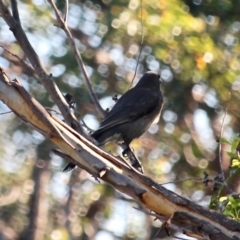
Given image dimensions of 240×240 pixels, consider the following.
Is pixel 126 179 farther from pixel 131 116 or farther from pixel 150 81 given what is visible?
pixel 150 81

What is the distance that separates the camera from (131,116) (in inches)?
299

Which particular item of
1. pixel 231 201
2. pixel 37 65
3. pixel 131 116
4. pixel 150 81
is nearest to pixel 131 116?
pixel 131 116

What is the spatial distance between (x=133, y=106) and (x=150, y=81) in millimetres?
789

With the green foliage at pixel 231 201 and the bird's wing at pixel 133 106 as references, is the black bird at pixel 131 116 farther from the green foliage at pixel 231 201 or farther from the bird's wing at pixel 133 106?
the green foliage at pixel 231 201

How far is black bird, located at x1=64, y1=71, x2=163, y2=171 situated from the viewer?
283 inches

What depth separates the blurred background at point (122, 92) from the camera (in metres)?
9.32

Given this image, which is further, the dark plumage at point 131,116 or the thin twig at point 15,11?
the dark plumage at point 131,116

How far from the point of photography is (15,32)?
4.73 metres

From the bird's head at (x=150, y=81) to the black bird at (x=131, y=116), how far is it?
0.09 meters

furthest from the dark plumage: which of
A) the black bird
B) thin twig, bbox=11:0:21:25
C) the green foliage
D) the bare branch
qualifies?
the green foliage

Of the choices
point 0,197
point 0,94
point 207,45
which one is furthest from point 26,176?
point 0,94

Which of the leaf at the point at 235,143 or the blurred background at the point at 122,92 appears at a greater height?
the leaf at the point at 235,143

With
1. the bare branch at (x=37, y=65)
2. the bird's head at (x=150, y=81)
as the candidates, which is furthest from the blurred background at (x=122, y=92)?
the bare branch at (x=37, y=65)

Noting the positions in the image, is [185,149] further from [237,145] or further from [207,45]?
[237,145]
